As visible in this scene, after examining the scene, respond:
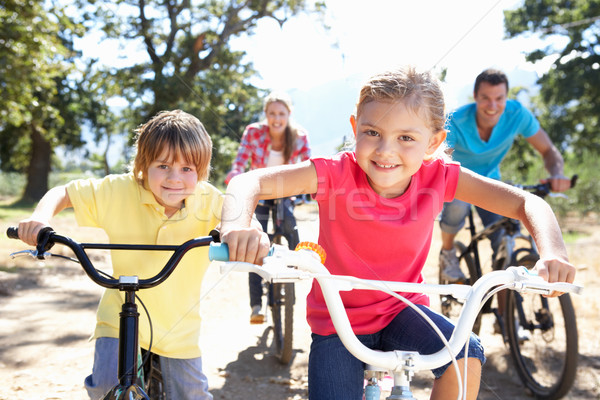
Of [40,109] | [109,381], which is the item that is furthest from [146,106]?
[109,381]

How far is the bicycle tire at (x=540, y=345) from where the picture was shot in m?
3.25

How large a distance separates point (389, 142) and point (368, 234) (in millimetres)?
347

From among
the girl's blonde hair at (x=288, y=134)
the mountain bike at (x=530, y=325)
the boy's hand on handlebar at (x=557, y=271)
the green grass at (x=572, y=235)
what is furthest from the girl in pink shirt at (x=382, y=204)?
the green grass at (x=572, y=235)

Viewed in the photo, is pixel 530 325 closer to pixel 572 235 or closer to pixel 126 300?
pixel 126 300

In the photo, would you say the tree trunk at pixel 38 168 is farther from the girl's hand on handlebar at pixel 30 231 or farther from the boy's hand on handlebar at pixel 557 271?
the boy's hand on handlebar at pixel 557 271

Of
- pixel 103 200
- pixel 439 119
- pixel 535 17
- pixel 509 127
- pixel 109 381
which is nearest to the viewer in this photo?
pixel 439 119

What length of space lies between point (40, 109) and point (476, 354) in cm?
1753

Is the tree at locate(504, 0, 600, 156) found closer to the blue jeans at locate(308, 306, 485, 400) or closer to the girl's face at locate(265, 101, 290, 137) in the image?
the girl's face at locate(265, 101, 290, 137)

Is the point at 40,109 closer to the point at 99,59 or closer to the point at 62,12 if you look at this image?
the point at 99,59

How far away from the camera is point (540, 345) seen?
395 cm

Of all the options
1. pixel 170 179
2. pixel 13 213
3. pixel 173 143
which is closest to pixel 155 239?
pixel 170 179

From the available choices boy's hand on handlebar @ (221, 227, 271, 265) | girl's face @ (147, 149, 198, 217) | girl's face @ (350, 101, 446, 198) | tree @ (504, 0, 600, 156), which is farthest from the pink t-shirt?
tree @ (504, 0, 600, 156)

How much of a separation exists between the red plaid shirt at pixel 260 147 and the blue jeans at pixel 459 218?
1.34 meters

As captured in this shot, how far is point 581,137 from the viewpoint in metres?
19.4
